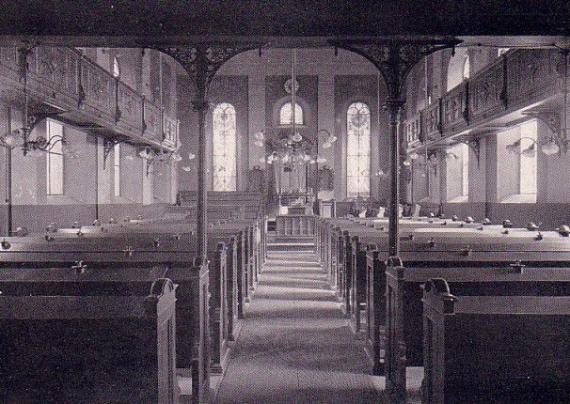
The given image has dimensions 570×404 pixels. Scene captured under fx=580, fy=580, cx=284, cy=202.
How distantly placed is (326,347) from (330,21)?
3554mm

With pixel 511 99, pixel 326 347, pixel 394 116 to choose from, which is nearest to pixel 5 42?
pixel 394 116

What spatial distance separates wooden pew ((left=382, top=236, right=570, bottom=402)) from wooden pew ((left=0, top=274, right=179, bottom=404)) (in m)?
2.17

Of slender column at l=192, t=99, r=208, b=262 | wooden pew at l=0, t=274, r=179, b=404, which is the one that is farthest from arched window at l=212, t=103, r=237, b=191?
wooden pew at l=0, t=274, r=179, b=404

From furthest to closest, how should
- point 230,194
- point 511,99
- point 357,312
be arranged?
point 230,194 → point 511,99 → point 357,312

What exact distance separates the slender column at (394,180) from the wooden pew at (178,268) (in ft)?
6.39

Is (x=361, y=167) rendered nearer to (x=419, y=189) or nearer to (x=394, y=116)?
(x=419, y=189)

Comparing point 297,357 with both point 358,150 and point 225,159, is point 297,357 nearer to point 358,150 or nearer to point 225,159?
point 225,159

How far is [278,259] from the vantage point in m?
15.5

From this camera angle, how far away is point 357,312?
23.4 feet

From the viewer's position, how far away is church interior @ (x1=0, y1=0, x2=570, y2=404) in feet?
10.1

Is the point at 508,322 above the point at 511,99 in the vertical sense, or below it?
below

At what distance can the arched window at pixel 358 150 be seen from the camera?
84.9ft

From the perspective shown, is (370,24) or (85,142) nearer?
(370,24)

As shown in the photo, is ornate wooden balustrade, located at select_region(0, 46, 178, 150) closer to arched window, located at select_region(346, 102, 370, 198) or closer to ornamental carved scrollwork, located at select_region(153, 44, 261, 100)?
→ ornamental carved scrollwork, located at select_region(153, 44, 261, 100)
